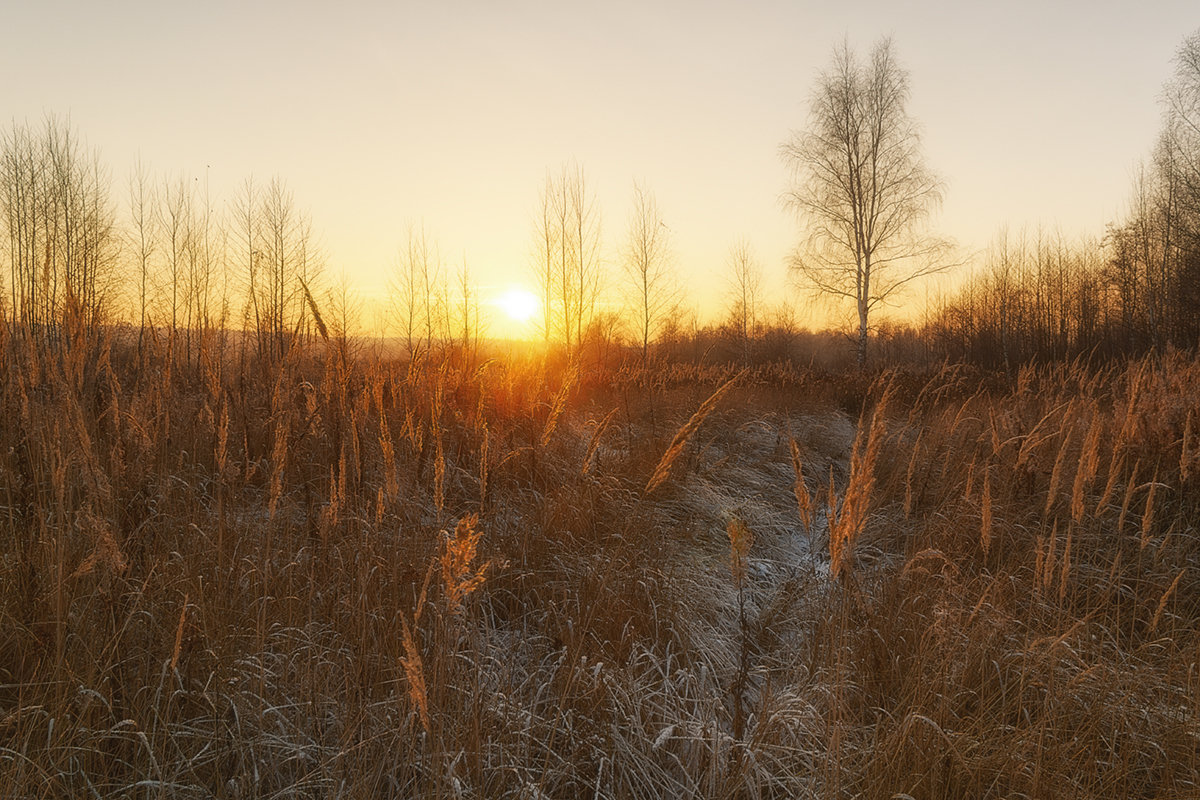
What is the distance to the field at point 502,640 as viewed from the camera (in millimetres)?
1581

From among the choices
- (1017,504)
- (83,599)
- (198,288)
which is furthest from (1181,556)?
(198,288)

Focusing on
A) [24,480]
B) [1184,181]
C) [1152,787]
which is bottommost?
[1152,787]

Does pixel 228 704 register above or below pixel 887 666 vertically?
above

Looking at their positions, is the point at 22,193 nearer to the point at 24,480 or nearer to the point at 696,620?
the point at 24,480

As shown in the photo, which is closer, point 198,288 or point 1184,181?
point 1184,181

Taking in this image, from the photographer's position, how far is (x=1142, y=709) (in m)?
1.92

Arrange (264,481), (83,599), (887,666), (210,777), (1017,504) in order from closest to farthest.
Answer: (210,777) < (83,599) < (887,666) < (264,481) < (1017,504)

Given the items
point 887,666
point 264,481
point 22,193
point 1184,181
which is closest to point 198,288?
point 22,193

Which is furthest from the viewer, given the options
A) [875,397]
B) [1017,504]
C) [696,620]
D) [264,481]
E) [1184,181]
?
[1184,181]

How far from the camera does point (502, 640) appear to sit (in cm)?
244

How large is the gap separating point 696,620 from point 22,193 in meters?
28.7

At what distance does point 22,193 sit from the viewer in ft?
68.1

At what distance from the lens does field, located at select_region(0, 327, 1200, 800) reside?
1.58 m

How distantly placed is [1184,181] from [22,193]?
37511 millimetres
